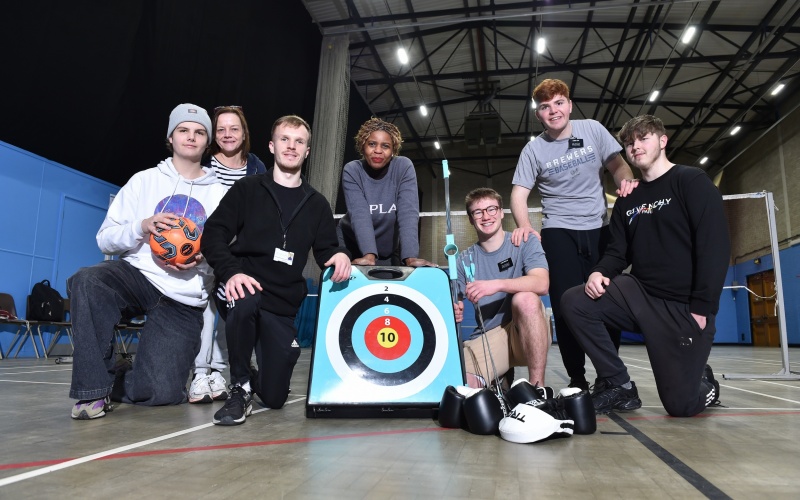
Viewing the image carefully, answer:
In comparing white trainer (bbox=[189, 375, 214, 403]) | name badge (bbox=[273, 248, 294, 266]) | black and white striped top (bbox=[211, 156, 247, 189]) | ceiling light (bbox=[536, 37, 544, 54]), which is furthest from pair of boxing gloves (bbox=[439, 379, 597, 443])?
ceiling light (bbox=[536, 37, 544, 54])

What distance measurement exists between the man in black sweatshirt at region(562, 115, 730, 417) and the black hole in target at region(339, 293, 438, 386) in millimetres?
686

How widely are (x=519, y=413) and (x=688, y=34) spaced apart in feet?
40.6

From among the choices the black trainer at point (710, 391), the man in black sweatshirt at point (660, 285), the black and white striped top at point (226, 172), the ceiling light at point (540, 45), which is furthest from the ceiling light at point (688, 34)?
the black and white striped top at point (226, 172)

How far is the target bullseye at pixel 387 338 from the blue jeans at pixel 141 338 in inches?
40.5

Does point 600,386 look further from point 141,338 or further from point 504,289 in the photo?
point 141,338

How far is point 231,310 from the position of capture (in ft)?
6.57

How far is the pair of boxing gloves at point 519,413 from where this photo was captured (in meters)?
1.53

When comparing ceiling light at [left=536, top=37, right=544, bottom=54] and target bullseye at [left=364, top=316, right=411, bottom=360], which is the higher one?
ceiling light at [left=536, top=37, right=544, bottom=54]

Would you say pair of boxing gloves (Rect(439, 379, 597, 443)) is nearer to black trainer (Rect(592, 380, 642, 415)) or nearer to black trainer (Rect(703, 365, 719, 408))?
black trainer (Rect(592, 380, 642, 415))

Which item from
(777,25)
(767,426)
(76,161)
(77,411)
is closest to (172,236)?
(77,411)

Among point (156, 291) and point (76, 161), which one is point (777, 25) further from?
point (76, 161)

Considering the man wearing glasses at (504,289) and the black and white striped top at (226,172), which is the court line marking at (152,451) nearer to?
the man wearing glasses at (504,289)

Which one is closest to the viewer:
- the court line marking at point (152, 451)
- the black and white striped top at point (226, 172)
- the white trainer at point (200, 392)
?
the court line marking at point (152, 451)

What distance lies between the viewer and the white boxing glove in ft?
4.95
